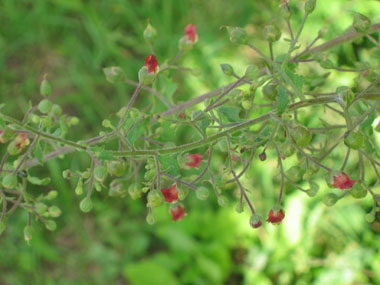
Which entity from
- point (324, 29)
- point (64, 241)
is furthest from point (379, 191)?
point (64, 241)

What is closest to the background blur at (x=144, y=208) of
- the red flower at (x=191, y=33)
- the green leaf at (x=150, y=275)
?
the green leaf at (x=150, y=275)

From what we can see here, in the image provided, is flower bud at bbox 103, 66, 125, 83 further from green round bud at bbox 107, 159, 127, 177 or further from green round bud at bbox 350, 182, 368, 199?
green round bud at bbox 350, 182, 368, 199

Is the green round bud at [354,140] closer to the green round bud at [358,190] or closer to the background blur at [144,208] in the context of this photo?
the green round bud at [358,190]

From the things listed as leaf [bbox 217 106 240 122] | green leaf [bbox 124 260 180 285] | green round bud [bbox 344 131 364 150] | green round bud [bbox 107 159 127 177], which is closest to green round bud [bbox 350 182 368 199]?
green round bud [bbox 344 131 364 150]

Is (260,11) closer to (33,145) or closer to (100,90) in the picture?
(100,90)

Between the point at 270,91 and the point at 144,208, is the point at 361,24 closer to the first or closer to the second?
the point at 270,91
